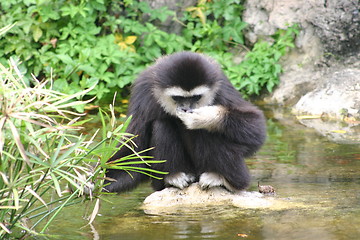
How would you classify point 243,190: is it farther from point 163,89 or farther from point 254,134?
point 163,89

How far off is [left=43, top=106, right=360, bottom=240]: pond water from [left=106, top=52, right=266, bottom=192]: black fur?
0.50 meters

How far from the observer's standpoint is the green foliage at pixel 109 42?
1127 cm

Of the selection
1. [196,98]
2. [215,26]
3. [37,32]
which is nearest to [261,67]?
[215,26]

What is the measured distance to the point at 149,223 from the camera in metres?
5.40

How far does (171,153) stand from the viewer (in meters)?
6.25

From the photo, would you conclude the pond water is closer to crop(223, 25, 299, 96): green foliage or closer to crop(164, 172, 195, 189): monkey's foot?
crop(164, 172, 195, 189): monkey's foot

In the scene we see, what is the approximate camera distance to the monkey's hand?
597cm

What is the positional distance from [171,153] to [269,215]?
4.26ft

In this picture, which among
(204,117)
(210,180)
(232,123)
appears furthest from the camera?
(210,180)

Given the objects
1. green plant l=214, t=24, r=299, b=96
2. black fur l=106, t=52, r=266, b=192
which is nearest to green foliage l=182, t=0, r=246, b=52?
green plant l=214, t=24, r=299, b=96

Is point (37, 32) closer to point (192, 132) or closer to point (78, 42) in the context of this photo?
point (78, 42)

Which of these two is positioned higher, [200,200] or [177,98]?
[177,98]

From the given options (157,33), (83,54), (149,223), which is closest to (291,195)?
(149,223)

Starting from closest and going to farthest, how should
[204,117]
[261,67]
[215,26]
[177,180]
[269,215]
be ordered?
[269,215] < [204,117] < [177,180] < [261,67] < [215,26]
